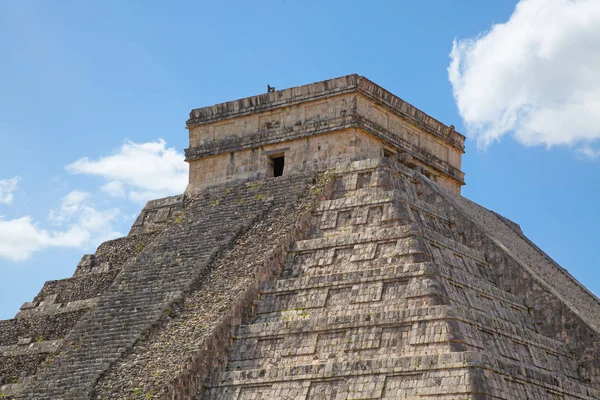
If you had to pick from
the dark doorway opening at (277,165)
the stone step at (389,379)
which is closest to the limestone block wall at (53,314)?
the dark doorway opening at (277,165)

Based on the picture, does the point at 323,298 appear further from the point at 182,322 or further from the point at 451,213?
the point at 451,213

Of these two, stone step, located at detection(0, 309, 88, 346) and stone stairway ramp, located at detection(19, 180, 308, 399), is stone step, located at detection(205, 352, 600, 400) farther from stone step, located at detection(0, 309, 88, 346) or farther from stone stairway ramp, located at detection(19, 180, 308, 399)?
stone step, located at detection(0, 309, 88, 346)

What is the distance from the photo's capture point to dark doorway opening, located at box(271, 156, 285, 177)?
2380 cm

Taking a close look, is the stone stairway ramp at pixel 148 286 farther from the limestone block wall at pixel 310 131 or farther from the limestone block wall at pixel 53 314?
the limestone block wall at pixel 310 131

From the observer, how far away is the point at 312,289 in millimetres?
18344

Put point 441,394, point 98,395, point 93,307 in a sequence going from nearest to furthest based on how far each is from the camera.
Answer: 1. point 441,394
2. point 98,395
3. point 93,307

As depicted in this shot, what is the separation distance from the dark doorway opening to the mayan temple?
0.15 ft

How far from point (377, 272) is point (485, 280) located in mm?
2646

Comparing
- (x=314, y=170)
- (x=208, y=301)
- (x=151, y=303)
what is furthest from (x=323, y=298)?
(x=314, y=170)

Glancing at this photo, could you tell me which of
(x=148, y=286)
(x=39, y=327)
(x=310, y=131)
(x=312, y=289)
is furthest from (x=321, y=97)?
(x=39, y=327)

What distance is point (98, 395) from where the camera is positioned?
17.7m

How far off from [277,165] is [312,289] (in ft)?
19.8

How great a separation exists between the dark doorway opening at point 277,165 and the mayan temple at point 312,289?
45mm

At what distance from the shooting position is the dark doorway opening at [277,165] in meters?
23.8
